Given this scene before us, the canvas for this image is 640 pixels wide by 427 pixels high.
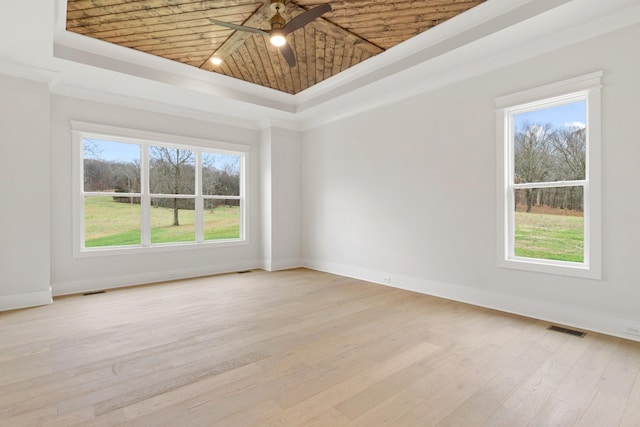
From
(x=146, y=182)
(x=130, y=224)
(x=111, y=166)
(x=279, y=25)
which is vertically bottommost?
(x=130, y=224)

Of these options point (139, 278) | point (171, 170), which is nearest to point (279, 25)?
point (171, 170)

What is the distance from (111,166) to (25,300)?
2066 millimetres

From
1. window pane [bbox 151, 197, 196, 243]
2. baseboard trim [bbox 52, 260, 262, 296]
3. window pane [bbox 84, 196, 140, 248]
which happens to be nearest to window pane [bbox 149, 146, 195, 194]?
window pane [bbox 151, 197, 196, 243]

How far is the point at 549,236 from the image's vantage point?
3.55 m

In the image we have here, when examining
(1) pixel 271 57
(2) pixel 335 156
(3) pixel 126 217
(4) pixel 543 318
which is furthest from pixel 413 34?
(3) pixel 126 217

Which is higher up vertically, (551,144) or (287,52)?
(287,52)

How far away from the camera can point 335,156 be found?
5.72 metres

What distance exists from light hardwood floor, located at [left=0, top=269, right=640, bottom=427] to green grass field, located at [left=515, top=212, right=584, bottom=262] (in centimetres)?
81

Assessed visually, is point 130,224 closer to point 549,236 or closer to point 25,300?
point 25,300

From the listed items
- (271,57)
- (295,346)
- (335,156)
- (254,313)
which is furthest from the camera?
(335,156)

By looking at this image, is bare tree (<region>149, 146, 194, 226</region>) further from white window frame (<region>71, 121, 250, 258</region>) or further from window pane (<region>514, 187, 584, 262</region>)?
window pane (<region>514, 187, 584, 262</region>)

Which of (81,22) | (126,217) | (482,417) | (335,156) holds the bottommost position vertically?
(482,417)

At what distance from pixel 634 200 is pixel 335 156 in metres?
3.93

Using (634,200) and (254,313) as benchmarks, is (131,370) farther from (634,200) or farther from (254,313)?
(634,200)
